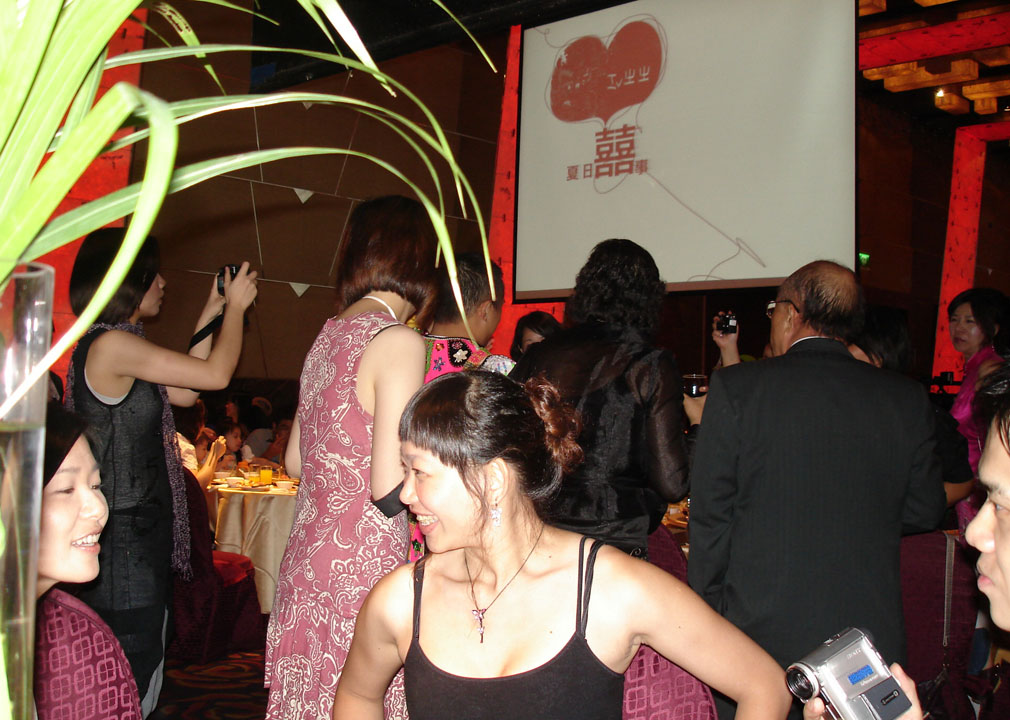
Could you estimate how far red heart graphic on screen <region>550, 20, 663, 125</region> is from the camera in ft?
15.9

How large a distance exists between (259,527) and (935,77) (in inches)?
281

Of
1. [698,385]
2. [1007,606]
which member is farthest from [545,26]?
[1007,606]

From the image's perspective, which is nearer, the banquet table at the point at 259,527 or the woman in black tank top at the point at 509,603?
the woman in black tank top at the point at 509,603

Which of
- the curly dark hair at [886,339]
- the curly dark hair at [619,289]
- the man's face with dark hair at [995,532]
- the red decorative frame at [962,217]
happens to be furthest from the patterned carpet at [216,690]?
the red decorative frame at [962,217]

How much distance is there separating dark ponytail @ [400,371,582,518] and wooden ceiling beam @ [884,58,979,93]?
25.3ft

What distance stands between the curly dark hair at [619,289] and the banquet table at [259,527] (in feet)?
7.74

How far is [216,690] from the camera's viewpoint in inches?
141

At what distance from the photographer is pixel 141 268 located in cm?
215

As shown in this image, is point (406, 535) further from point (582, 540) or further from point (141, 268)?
point (141, 268)

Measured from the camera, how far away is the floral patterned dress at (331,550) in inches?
67.4

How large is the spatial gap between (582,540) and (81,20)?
44.6 inches

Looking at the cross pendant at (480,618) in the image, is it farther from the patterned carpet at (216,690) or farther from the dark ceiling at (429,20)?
the dark ceiling at (429,20)

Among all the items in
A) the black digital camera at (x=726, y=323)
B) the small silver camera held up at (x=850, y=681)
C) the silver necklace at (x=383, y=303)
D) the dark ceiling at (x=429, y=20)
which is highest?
the dark ceiling at (x=429, y=20)

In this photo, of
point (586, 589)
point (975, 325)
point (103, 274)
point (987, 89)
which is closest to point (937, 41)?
point (987, 89)
